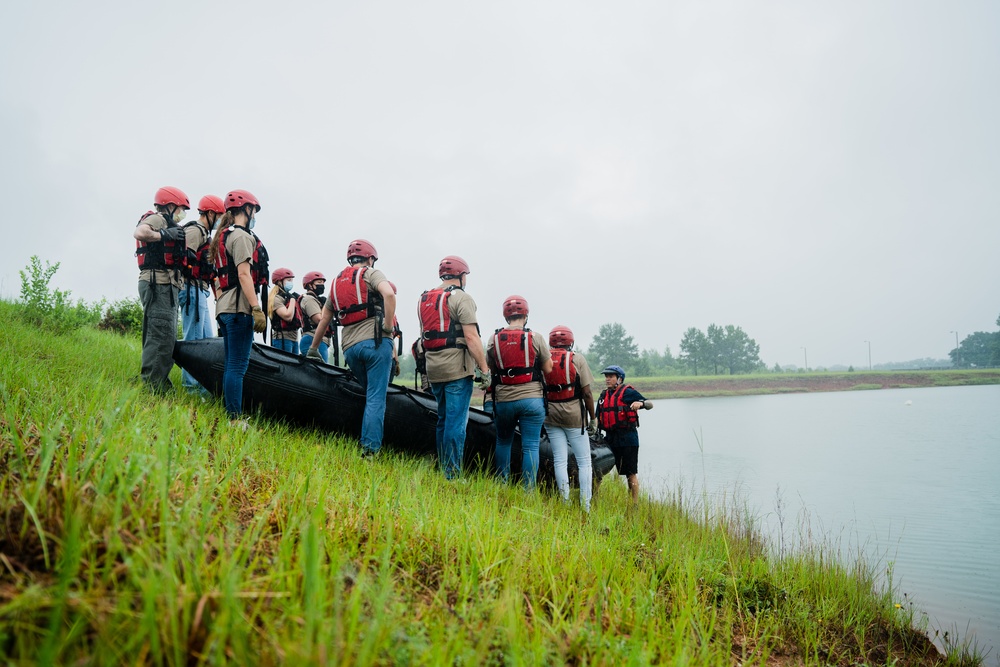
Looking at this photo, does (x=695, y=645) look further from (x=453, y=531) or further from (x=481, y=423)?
(x=481, y=423)

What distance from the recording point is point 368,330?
Answer: 507 cm

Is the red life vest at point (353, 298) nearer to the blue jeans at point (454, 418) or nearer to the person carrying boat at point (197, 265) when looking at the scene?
the blue jeans at point (454, 418)

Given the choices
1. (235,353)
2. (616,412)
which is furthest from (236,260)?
(616,412)

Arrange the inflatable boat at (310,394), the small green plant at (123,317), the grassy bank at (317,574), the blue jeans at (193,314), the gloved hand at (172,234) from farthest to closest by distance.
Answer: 1. the small green plant at (123,317)
2. the blue jeans at (193,314)
3. the inflatable boat at (310,394)
4. the gloved hand at (172,234)
5. the grassy bank at (317,574)

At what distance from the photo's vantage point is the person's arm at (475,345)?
5.31m

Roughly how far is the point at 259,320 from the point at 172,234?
1.55 meters

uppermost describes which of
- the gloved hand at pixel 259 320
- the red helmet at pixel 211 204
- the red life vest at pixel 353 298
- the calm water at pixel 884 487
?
the red helmet at pixel 211 204

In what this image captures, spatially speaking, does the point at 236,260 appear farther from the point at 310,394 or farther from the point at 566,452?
the point at 566,452

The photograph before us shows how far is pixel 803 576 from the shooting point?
4.43 m

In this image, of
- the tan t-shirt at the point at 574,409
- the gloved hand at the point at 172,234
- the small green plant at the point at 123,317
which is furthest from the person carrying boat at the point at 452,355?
the small green plant at the point at 123,317

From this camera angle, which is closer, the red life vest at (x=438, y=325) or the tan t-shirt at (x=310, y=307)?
the red life vest at (x=438, y=325)

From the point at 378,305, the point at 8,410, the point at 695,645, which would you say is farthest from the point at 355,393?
the point at 695,645

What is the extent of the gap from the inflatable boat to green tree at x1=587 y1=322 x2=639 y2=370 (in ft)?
272

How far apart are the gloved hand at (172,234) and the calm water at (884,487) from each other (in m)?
5.83
